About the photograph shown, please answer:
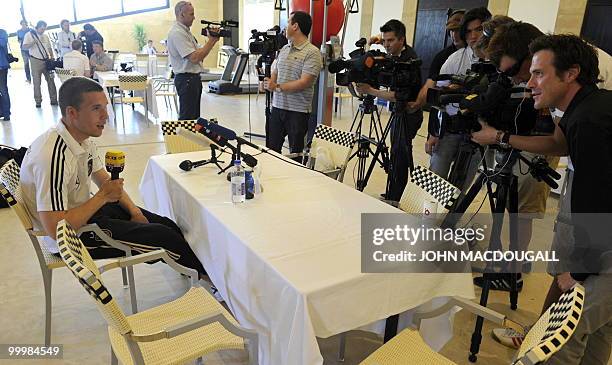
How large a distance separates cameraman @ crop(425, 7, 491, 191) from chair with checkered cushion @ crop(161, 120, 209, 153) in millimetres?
1676

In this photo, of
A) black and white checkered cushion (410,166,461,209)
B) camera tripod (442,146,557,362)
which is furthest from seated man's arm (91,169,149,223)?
camera tripod (442,146,557,362)

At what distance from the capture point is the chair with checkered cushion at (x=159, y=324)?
3.84 feet

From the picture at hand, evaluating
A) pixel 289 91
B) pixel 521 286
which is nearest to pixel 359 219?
pixel 521 286

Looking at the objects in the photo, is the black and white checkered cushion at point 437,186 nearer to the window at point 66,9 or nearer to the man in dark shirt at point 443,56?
the man in dark shirt at point 443,56

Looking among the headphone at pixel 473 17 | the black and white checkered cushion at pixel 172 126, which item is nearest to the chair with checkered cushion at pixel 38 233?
the black and white checkered cushion at pixel 172 126

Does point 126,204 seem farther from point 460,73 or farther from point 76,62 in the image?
point 76,62

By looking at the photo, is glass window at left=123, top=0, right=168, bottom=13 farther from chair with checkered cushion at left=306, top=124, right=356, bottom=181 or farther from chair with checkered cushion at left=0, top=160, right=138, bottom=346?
chair with checkered cushion at left=0, top=160, right=138, bottom=346

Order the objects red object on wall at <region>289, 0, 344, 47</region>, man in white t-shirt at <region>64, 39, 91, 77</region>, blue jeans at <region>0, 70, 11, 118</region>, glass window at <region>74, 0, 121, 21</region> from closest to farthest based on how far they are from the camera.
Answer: red object on wall at <region>289, 0, 344, 47</region>, blue jeans at <region>0, 70, 11, 118</region>, man in white t-shirt at <region>64, 39, 91, 77</region>, glass window at <region>74, 0, 121, 21</region>

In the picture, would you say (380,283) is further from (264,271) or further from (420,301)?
(264,271)

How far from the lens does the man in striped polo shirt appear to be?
340cm

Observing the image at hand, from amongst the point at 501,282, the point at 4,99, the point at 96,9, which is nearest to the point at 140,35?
the point at 96,9

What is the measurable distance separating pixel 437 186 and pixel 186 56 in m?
3.08

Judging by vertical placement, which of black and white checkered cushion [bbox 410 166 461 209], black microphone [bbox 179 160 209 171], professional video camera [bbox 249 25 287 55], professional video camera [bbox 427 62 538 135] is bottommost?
black microphone [bbox 179 160 209 171]

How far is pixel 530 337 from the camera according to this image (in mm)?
1227
